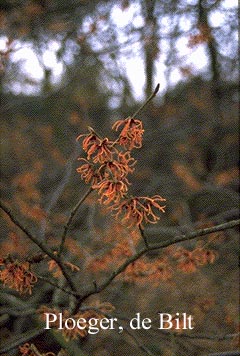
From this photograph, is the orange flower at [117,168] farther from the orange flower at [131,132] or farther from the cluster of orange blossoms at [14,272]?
the cluster of orange blossoms at [14,272]

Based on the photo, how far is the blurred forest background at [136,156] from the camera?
3199 mm

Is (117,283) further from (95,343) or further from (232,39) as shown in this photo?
(232,39)

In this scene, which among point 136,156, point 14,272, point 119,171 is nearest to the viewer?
point 119,171

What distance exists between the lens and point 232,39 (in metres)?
4.13

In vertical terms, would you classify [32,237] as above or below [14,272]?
above

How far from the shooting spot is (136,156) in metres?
6.98

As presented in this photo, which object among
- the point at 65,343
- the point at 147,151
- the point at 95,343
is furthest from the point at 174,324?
the point at 147,151

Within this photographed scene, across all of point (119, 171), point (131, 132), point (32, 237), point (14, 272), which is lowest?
point (14, 272)

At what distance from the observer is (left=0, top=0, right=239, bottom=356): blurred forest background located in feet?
10.5

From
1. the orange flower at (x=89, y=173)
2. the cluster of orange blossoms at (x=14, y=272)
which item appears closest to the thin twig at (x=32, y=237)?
the cluster of orange blossoms at (x=14, y=272)

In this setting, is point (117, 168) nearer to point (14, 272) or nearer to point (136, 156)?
point (14, 272)

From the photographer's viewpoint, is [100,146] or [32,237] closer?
[100,146]

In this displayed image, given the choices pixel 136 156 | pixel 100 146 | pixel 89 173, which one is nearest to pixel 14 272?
pixel 89 173

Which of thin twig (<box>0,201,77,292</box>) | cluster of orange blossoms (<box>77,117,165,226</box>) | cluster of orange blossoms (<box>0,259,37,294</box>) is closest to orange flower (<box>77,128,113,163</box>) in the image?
cluster of orange blossoms (<box>77,117,165,226</box>)
